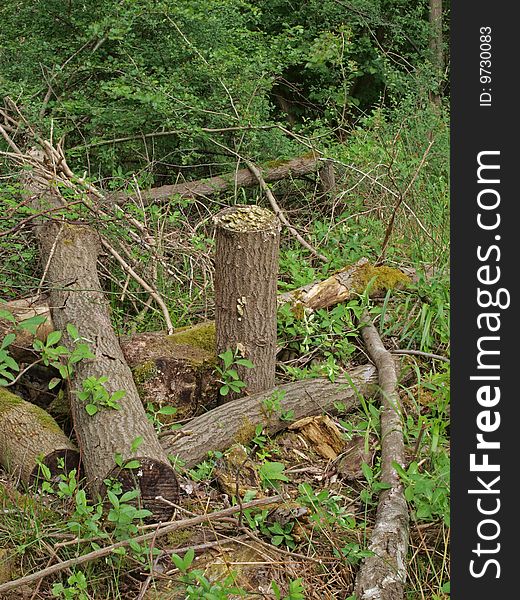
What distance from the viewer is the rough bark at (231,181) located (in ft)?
20.3

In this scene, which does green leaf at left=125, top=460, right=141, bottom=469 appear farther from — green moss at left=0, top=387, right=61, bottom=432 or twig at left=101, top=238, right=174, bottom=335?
twig at left=101, top=238, right=174, bottom=335

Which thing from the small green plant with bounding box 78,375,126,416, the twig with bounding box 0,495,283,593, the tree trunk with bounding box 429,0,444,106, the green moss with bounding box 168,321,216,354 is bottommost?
the twig with bounding box 0,495,283,593

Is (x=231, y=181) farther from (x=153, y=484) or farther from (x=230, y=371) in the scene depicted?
(x=153, y=484)

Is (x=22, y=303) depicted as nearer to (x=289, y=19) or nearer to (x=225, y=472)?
(x=225, y=472)

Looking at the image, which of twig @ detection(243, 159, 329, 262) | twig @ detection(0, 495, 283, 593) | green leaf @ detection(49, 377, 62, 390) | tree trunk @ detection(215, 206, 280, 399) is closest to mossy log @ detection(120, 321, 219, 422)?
tree trunk @ detection(215, 206, 280, 399)

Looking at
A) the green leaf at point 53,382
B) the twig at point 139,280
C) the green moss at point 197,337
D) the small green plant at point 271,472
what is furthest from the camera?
the twig at point 139,280

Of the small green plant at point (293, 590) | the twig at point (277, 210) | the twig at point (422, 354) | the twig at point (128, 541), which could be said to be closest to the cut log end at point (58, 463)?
the twig at point (128, 541)

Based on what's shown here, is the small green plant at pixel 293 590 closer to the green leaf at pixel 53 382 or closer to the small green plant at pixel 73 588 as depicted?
the small green plant at pixel 73 588

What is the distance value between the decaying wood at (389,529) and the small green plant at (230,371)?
744mm

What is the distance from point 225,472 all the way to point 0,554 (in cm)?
108

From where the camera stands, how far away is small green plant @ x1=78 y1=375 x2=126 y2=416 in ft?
11.7

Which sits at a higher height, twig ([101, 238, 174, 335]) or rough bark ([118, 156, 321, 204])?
rough bark ([118, 156, 321, 204])

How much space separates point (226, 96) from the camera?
21.7 ft

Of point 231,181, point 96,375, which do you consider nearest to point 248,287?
point 96,375
